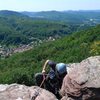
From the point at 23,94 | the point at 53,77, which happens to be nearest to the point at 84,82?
the point at 23,94

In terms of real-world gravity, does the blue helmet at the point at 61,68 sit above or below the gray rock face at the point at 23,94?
above

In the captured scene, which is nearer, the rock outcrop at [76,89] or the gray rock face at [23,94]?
the rock outcrop at [76,89]

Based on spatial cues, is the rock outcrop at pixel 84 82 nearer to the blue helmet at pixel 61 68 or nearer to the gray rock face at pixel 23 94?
the gray rock face at pixel 23 94

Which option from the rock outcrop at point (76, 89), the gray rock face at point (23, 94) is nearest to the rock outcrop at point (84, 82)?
the rock outcrop at point (76, 89)

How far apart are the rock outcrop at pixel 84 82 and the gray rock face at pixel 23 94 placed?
86cm

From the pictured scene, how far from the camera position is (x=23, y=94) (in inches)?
548

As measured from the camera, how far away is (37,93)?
1405 centimetres

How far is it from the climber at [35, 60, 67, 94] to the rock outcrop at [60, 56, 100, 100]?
52.6 inches

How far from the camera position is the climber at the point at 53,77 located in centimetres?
1546

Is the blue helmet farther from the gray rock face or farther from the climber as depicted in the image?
the gray rock face

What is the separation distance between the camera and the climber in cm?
1546

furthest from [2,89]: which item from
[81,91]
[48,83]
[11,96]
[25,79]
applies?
[25,79]

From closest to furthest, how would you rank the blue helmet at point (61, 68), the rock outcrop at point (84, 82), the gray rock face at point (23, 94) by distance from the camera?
the rock outcrop at point (84, 82) → the gray rock face at point (23, 94) → the blue helmet at point (61, 68)

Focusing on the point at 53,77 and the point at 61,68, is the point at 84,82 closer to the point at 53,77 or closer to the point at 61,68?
the point at 61,68
